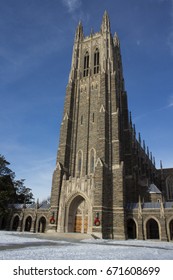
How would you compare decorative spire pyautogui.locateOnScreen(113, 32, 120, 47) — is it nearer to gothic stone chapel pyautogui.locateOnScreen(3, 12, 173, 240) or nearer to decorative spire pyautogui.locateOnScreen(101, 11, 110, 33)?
decorative spire pyautogui.locateOnScreen(101, 11, 110, 33)

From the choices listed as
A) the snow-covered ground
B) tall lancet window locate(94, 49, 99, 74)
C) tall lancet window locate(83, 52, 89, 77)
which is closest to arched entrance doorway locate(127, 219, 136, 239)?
the snow-covered ground

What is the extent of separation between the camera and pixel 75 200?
32.3 meters

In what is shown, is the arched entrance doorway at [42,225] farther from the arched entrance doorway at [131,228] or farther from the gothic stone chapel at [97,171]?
the arched entrance doorway at [131,228]

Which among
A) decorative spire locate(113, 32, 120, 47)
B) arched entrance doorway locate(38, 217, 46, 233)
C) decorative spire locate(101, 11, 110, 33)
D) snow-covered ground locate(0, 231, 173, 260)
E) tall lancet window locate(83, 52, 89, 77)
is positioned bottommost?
arched entrance doorway locate(38, 217, 46, 233)

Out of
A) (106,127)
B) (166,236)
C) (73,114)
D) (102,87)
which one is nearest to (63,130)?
(73,114)

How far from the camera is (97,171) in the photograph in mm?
30453

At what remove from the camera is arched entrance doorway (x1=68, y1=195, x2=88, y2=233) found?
3144cm

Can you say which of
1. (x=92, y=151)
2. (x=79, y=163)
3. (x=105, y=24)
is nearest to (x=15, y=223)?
(x=79, y=163)

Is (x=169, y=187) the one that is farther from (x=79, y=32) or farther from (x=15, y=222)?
(x=79, y=32)

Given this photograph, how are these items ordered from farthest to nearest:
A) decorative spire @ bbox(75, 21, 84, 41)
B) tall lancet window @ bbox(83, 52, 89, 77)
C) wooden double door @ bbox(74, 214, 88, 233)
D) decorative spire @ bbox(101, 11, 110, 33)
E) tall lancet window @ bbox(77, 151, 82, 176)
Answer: decorative spire @ bbox(75, 21, 84, 41), decorative spire @ bbox(101, 11, 110, 33), tall lancet window @ bbox(83, 52, 89, 77), tall lancet window @ bbox(77, 151, 82, 176), wooden double door @ bbox(74, 214, 88, 233)

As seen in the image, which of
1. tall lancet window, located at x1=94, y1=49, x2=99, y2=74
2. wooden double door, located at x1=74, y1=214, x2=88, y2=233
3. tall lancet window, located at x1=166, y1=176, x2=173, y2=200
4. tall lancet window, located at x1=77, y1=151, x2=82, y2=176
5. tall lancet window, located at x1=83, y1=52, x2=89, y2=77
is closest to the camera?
wooden double door, located at x1=74, y1=214, x2=88, y2=233

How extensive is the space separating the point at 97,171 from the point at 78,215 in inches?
321
